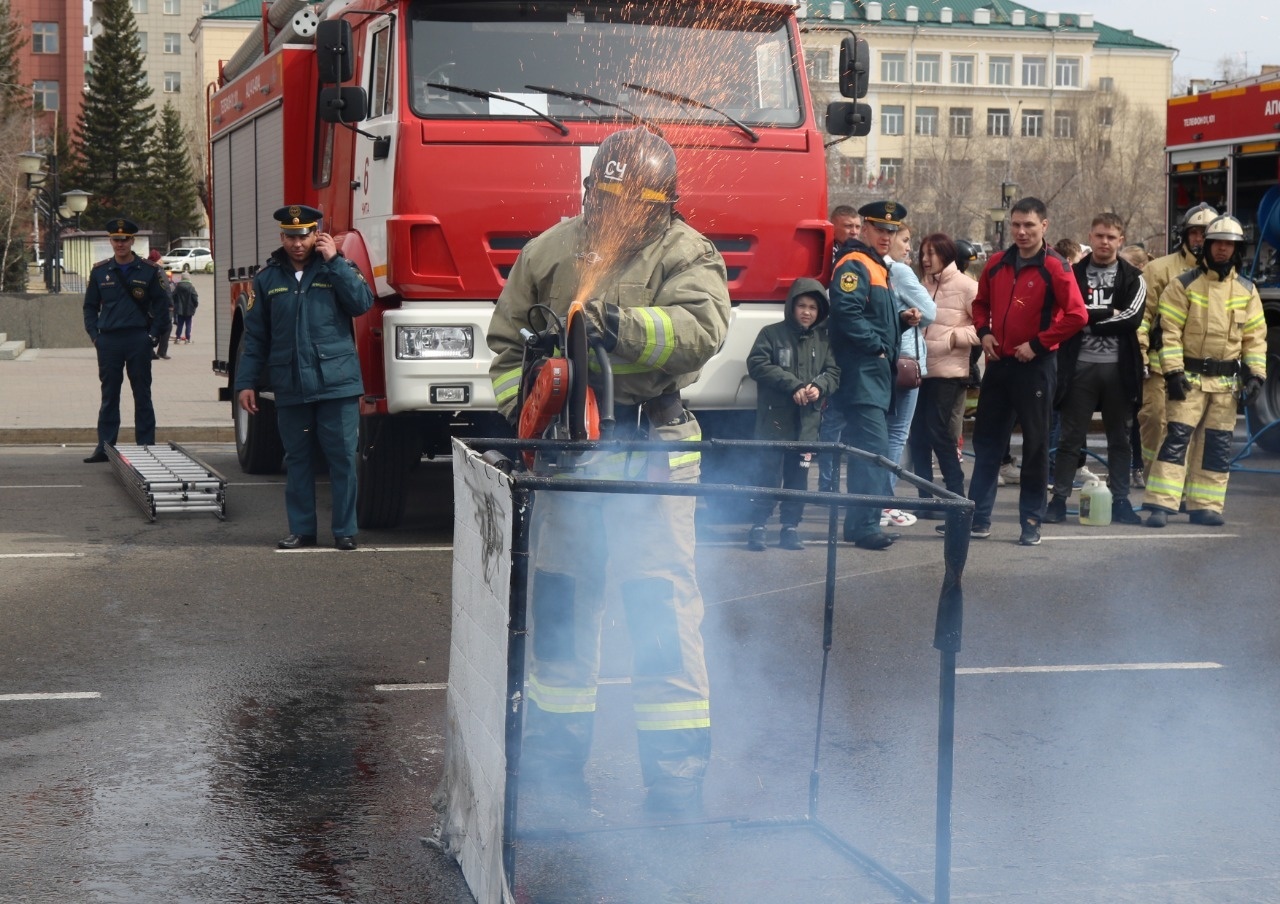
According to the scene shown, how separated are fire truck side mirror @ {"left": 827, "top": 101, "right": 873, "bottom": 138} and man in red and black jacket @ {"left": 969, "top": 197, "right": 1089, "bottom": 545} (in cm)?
100

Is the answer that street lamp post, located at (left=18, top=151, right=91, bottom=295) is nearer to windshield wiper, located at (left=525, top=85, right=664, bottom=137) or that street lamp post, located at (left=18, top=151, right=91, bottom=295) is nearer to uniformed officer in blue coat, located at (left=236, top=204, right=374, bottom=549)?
uniformed officer in blue coat, located at (left=236, top=204, right=374, bottom=549)

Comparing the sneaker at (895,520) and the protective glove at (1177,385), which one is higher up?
the protective glove at (1177,385)

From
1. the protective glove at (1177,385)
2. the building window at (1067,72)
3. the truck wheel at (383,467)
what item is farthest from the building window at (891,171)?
the truck wheel at (383,467)

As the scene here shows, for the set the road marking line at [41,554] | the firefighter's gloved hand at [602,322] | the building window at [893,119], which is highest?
the building window at [893,119]

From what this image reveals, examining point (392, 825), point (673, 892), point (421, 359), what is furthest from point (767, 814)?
point (421, 359)

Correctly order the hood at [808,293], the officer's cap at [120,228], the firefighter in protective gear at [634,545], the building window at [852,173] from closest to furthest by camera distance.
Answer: the firefighter in protective gear at [634,545] < the hood at [808,293] < the officer's cap at [120,228] < the building window at [852,173]

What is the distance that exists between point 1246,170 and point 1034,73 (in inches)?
3034

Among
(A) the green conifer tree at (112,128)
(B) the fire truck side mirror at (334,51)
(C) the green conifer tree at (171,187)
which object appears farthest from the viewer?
(A) the green conifer tree at (112,128)

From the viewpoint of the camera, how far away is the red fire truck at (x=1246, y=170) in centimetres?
1504

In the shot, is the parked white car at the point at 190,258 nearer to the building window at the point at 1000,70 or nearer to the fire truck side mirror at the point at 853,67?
the building window at the point at 1000,70

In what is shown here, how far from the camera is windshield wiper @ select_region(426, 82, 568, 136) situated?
8438 millimetres

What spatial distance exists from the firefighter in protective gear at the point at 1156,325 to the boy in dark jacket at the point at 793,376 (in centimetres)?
264

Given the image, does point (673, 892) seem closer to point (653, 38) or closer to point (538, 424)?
point (538, 424)

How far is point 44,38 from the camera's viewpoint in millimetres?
95250
